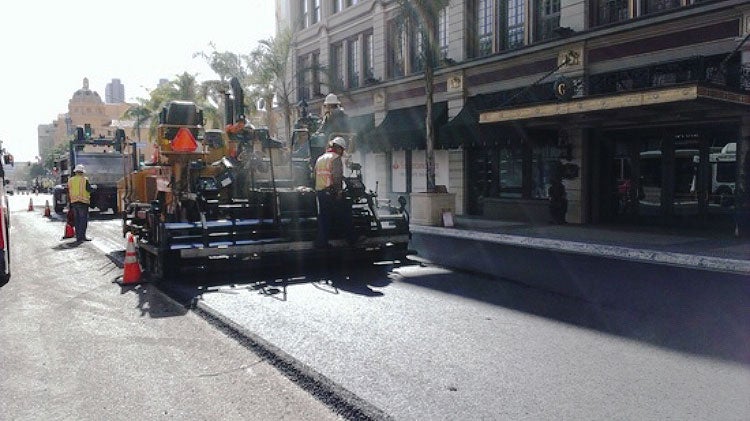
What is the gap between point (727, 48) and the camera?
14.1 meters

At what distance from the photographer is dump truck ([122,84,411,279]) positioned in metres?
8.73

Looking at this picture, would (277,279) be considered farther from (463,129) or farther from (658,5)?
(658,5)

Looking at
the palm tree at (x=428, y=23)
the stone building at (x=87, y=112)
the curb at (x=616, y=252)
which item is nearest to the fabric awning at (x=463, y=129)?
the palm tree at (x=428, y=23)

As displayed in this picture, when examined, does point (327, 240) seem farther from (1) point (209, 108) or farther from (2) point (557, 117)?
(1) point (209, 108)

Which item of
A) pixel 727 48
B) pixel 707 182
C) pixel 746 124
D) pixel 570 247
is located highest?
pixel 727 48

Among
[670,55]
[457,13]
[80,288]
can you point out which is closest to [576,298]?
[80,288]

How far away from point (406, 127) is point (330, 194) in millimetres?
14746

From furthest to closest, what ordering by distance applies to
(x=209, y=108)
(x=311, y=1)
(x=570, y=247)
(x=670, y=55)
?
(x=209, y=108) → (x=311, y=1) → (x=670, y=55) → (x=570, y=247)

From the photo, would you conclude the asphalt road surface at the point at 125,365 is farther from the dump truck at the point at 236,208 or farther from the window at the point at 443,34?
the window at the point at 443,34

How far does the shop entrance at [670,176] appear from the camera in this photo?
15148 millimetres

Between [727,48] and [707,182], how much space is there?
10.7 feet

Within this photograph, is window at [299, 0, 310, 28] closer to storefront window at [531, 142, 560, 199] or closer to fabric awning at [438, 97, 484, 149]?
fabric awning at [438, 97, 484, 149]

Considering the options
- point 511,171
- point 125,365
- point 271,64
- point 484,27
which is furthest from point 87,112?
point 125,365

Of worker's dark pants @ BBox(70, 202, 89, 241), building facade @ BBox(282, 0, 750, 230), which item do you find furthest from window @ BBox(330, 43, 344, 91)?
worker's dark pants @ BBox(70, 202, 89, 241)
